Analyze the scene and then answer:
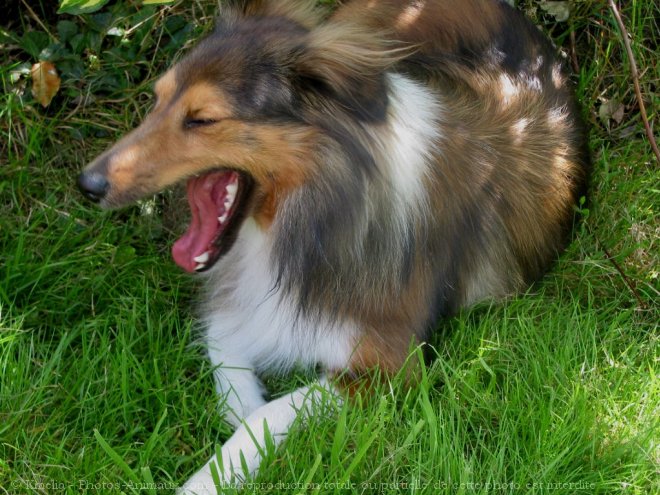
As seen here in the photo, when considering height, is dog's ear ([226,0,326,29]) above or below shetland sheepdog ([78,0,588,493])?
above

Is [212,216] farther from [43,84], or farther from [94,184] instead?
[43,84]

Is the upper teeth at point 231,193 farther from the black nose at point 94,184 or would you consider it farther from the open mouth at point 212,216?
the black nose at point 94,184

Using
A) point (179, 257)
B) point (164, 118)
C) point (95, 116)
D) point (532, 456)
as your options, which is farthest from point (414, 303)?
point (95, 116)

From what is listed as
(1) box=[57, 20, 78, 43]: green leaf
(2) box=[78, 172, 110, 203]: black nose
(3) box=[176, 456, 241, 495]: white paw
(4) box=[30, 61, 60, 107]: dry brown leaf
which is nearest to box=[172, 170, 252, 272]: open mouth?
(2) box=[78, 172, 110, 203]: black nose

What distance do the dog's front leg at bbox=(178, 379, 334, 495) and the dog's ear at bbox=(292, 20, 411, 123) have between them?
976mm

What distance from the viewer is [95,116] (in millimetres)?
4215

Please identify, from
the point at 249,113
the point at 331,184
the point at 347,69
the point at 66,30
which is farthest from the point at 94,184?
the point at 66,30

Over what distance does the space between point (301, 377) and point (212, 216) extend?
0.72 metres

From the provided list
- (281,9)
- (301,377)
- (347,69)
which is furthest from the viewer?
(301,377)

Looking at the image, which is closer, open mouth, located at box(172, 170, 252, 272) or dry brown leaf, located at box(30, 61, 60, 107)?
open mouth, located at box(172, 170, 252, 272)

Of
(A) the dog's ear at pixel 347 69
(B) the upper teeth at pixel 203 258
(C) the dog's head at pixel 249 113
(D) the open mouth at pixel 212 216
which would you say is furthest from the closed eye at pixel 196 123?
(B) the upper teeth at pixel 203 258

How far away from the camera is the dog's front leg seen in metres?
2.74

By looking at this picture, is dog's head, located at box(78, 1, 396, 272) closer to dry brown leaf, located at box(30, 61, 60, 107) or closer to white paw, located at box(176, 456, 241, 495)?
white paw, located at box(176, 456, 241, 495)

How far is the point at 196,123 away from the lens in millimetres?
2807
